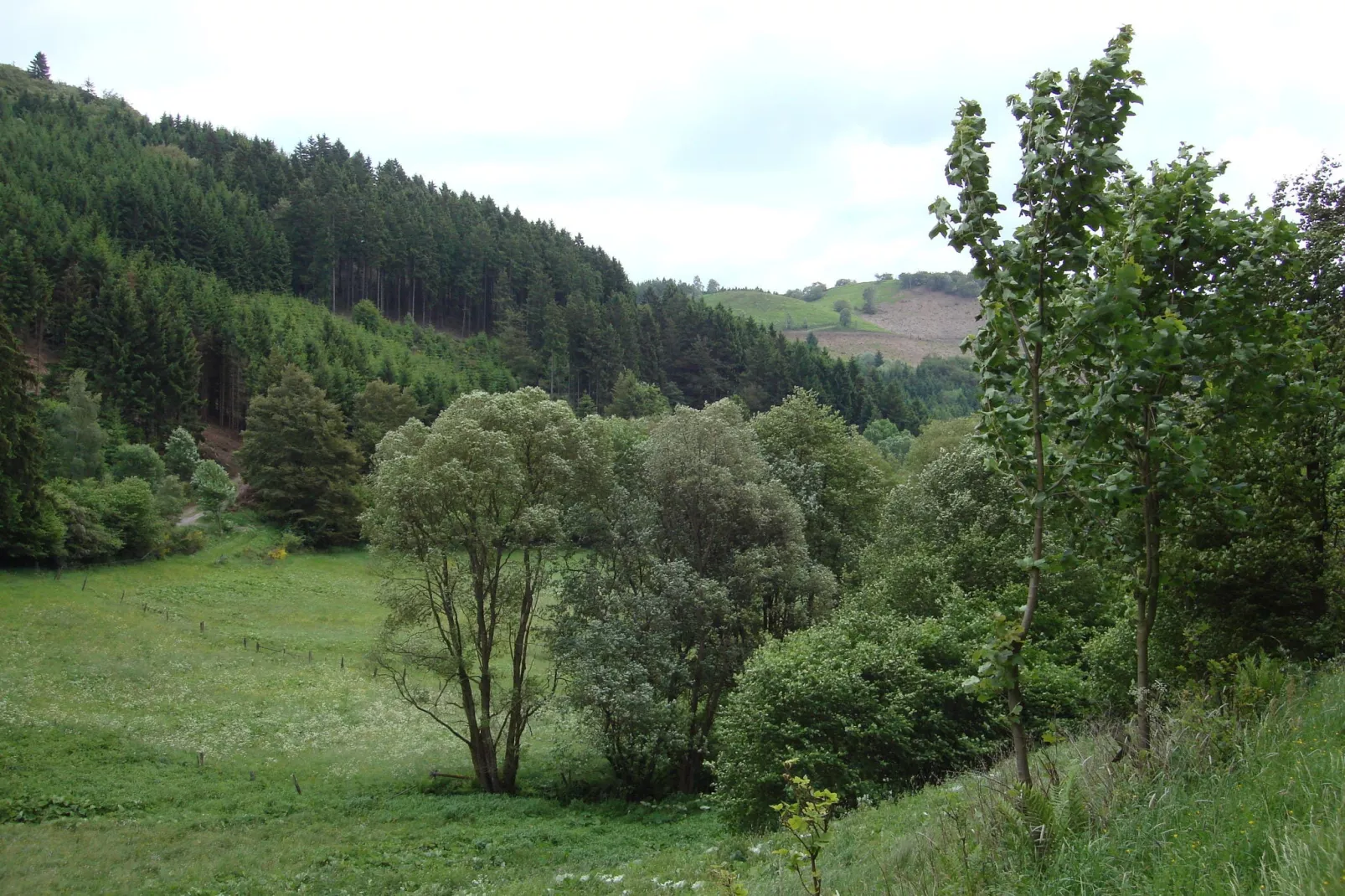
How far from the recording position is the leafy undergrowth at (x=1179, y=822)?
4.80 meters

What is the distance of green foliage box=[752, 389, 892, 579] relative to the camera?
34062 millimetres

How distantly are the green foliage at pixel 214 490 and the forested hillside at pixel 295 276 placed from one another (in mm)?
20125

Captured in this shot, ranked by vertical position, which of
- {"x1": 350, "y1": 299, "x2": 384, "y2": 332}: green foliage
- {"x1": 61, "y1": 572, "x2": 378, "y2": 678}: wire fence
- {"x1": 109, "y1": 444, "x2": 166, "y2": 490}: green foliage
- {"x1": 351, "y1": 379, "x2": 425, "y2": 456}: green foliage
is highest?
{"x1": 350, "y1": 299, "x2": 384, "y2": 332}: green foliage

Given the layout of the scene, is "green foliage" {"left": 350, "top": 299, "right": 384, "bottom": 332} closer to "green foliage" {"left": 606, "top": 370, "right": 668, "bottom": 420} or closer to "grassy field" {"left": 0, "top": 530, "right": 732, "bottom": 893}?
"green foliage" {"left": 606, "top": 370, "right": 668, "bottom": 420}

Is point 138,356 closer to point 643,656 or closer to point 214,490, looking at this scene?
point 214,490

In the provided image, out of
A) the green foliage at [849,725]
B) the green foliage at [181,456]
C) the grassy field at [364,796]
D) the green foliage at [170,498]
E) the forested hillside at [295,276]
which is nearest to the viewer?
the grassy field at [364,796]

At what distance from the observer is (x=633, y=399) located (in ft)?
299

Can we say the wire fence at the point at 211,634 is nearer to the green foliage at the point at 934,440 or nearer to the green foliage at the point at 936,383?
the green foliage at the point at 934,440

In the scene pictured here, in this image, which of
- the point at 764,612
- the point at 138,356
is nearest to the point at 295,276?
the point at 138,356

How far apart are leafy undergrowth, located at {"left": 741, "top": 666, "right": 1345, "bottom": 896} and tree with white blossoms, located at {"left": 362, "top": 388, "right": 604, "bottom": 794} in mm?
17330

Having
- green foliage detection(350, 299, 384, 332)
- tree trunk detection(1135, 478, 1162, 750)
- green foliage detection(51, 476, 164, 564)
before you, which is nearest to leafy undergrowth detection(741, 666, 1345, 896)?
tree trunk detection(1135, 478, 1162, 750)

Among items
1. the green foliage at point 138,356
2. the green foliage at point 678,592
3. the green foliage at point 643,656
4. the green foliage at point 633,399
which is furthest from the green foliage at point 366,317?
the green foliage at point 643,656

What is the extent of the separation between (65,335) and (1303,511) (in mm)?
94113

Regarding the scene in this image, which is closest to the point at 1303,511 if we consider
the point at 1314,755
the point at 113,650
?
the point at 1314,755
